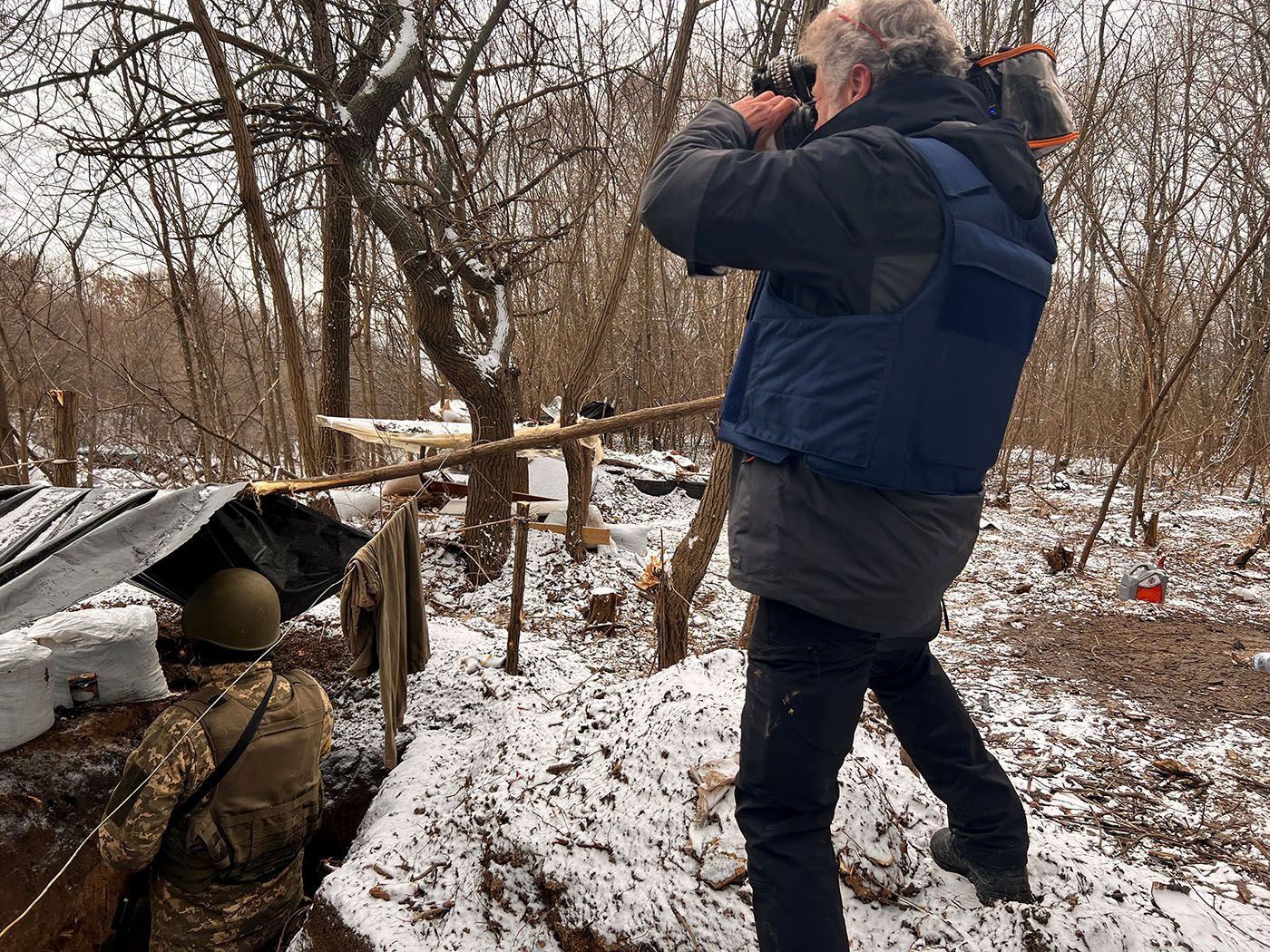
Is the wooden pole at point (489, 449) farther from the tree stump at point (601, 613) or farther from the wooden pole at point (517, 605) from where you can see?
the tree stump at point (601, 613)

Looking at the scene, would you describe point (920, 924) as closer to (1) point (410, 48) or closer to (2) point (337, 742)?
(2) point (337, 742)

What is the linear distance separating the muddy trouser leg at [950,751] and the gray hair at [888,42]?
1291 millimetres

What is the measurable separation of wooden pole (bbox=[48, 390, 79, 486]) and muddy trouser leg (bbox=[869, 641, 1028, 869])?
5.41 metres

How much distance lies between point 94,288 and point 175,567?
28.8 ft

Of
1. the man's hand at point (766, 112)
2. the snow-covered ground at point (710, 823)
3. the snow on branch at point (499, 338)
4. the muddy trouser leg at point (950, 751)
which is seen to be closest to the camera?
the man's hand at point (766, 112)

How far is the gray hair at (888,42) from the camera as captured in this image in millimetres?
1361

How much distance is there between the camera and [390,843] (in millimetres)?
2670

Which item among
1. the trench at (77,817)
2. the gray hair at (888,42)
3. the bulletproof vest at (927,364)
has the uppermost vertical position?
the gray hair at (888,42)

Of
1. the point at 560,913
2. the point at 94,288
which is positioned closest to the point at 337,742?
the point at 560,913

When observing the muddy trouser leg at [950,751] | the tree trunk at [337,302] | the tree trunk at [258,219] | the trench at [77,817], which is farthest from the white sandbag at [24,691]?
the muddy trouser leg at [950,751]

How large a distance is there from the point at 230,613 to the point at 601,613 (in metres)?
3.32

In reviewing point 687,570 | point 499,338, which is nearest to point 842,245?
point 687,570

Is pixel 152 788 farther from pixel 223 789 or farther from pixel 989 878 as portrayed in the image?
pixel 989 878

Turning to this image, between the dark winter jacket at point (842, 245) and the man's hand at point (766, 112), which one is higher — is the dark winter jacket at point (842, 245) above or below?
below
